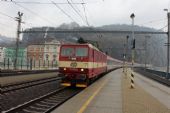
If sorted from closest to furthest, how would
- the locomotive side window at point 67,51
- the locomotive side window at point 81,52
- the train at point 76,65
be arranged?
the train at point 76,65
the locomotive side window at point 81,52
the locomotive side window at point 67,51

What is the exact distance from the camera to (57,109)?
558 inches

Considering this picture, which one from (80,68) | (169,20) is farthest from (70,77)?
(169,20)

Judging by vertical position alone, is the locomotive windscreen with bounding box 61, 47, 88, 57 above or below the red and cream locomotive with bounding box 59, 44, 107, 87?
above

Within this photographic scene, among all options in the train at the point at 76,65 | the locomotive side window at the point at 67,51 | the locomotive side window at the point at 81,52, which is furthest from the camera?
the locomotive side window at the point at 67,51

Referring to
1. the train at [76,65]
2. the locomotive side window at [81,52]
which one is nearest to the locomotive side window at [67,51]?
the train at [76,65]

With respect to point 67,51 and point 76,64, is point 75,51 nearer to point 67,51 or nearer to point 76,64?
point 67,51

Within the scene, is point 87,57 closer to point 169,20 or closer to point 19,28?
point 169,20

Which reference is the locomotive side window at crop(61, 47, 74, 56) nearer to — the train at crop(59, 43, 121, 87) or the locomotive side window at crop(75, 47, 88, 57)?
the train at crop(59, 43, 121, 87)

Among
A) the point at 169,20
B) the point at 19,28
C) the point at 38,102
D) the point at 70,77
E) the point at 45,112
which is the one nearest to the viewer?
the point at 45,112

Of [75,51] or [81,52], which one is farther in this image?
[75,51]

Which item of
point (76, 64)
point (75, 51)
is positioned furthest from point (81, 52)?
point (76, 64)

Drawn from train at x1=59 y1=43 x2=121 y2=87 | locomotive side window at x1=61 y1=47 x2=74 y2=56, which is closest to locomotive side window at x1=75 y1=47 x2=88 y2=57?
train at x1=59 y1=43 x2=121 y2=87

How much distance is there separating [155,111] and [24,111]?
5050mm

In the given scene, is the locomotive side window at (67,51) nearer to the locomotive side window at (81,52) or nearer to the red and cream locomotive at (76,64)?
the red and cream locomotive at (76,64)
